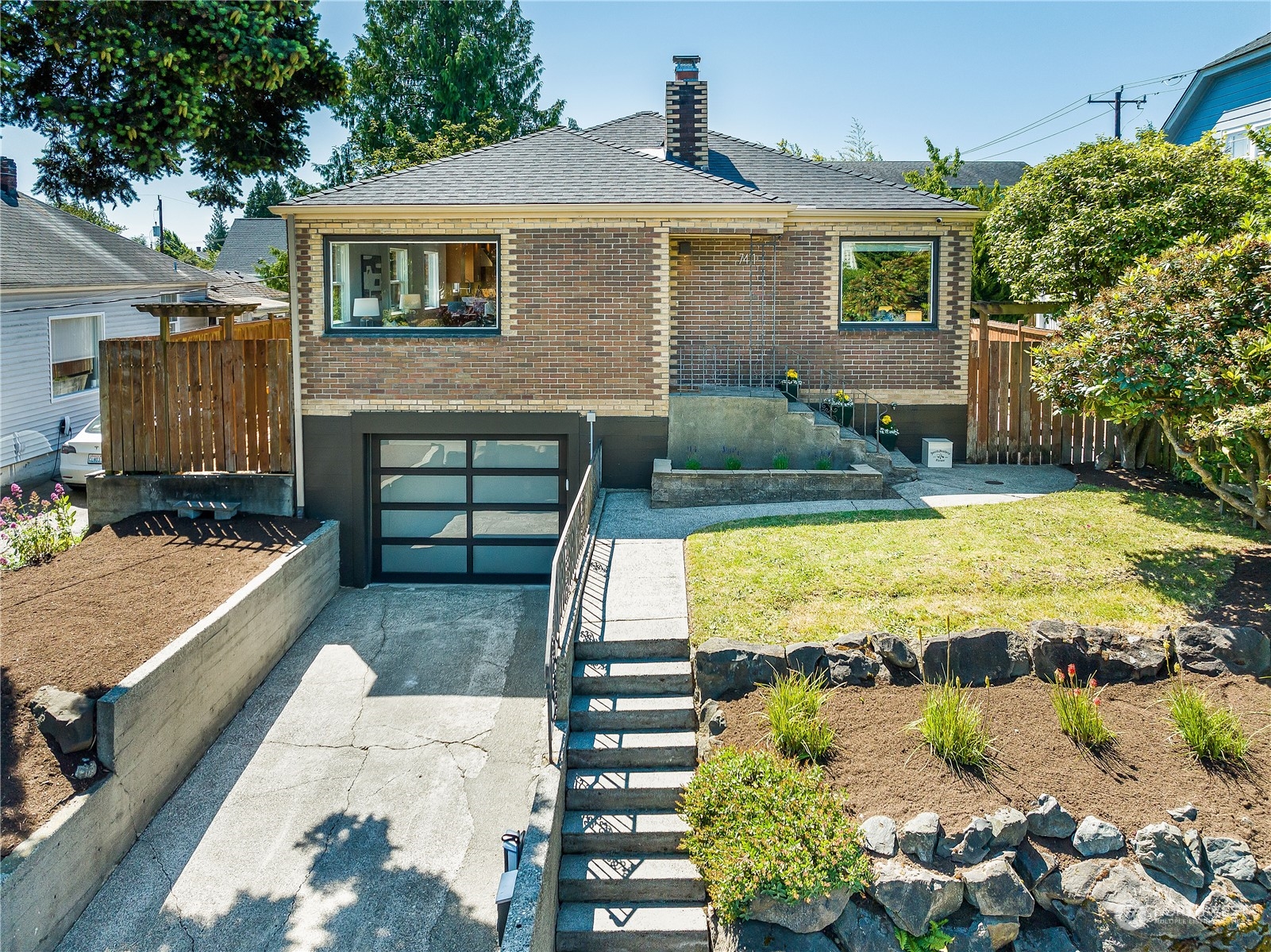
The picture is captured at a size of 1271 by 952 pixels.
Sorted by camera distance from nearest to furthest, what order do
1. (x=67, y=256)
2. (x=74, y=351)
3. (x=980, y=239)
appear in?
(x=74, y=351) → (x=67, y=256) → (x=980, y=239)

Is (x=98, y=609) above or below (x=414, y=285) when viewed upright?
below

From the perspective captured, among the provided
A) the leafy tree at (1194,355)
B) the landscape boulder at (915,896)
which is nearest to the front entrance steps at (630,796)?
the landscape boulder at (915,896)

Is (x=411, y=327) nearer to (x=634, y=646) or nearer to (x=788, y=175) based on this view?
(x=634, y=646)

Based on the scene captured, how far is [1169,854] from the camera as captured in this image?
255 inches

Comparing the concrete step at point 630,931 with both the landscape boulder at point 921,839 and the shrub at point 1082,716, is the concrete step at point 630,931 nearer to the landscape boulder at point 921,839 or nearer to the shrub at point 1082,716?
the landscape boulder at point 921,839

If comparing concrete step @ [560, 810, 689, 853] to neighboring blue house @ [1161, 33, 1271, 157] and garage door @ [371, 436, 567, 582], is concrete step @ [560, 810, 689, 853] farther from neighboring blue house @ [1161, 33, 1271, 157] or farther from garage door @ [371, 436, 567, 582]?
neighboring blue house @ [1161, 33, 1271, 157]

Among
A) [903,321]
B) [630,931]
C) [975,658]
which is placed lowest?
[630,931]

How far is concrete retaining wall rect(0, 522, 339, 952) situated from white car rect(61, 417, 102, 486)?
717 centimetres

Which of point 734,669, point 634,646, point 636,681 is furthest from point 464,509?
point 734,669

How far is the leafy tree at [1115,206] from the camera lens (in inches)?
530

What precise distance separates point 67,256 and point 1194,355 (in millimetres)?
20743

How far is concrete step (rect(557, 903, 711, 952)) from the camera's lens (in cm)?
672

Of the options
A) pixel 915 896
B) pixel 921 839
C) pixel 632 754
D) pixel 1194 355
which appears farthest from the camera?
pixel 1194 355

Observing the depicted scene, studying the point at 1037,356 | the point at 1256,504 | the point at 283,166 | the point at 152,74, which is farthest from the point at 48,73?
the point at 1256,504
